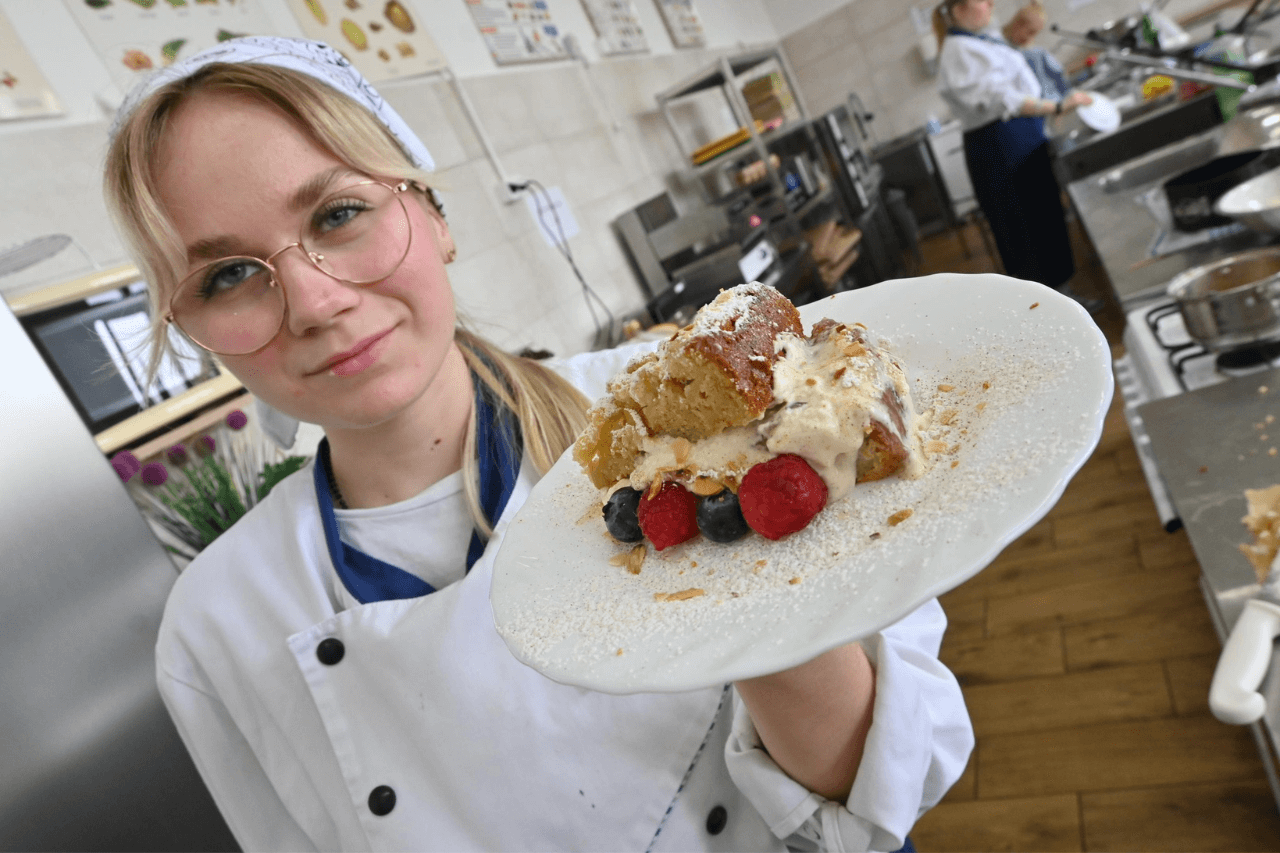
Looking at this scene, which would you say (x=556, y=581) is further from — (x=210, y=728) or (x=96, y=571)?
(x=96, y=571)

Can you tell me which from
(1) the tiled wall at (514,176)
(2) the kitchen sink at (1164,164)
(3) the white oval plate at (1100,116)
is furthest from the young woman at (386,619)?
(3) the white oval plate at (1100,116)

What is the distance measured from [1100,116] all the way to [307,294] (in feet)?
11.4

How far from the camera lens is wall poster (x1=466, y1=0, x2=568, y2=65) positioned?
11.2 feet

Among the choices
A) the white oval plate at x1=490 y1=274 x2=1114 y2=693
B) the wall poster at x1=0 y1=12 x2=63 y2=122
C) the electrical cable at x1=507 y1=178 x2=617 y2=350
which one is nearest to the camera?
the white oval plate at x1=490 y1=274 x2=1114 y2=693

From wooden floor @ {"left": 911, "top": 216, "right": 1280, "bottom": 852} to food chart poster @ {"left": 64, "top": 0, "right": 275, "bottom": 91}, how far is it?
274 cm

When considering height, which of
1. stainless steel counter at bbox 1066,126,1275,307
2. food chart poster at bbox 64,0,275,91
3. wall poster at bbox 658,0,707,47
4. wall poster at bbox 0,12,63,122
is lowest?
stainless steel counter at bbox 1066,126,1275,307

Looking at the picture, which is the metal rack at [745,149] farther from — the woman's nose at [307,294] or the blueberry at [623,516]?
the blueberry at [623,516]

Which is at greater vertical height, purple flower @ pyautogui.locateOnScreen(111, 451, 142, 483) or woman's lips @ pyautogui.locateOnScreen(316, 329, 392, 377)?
purple flower @ pyautogui.locateOnScreen(111, 451, 142, 483)

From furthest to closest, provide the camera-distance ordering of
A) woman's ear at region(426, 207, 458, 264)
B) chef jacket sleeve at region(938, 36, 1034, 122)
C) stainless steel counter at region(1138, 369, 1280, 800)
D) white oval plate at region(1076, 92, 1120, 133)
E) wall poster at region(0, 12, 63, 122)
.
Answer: chef jacket sleeve at region(938, 36, 1034, 122) → white oval plate at region(1076, 92, 1120, 133) → wall poster at region(0, 12, 63, 122) → woman's ear at region(426, 207, 458, 264) → stainless steel counter at region(1138, 369, 1280, 800)

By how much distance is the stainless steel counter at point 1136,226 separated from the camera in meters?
1.79

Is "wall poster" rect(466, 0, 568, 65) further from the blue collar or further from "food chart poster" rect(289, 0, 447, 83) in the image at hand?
the blue collar

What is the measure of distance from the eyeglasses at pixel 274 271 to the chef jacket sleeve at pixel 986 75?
3617 millimetres

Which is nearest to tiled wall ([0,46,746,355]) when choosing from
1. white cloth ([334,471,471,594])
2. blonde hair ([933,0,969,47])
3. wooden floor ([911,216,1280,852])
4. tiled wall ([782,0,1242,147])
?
white cloth ([334,471,471,594])

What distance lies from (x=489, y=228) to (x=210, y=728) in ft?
7.70
